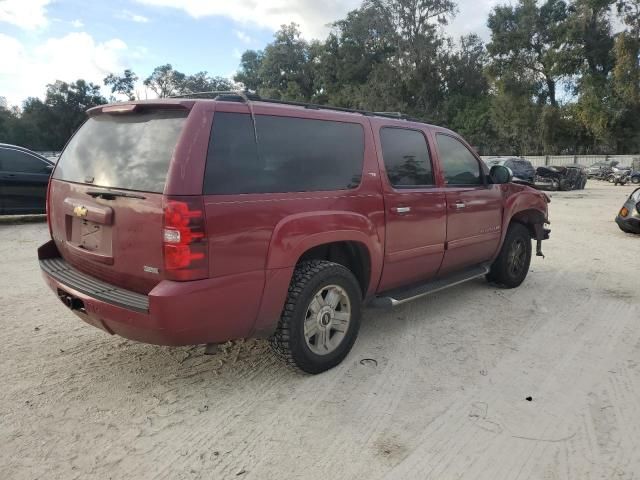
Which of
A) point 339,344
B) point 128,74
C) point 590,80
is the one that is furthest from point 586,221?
point 128,74

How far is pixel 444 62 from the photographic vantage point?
46406mm

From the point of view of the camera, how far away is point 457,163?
4.90 meters

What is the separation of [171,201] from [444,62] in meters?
48.6

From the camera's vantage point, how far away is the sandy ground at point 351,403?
2.53 meters

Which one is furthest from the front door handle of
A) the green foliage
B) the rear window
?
the green foliage

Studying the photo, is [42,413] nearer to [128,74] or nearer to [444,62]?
[444,62]

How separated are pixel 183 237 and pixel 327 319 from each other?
133 cm

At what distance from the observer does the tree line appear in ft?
127

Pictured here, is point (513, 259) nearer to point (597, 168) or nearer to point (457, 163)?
point (457, 163)

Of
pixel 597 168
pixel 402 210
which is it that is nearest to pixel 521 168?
pixel 597 168

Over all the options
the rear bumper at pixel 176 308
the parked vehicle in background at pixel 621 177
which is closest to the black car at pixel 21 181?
the rear bumper at pixel 176 308

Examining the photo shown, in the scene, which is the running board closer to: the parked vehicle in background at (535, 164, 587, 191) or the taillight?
the taillight

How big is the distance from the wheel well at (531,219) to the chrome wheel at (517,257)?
0.27m

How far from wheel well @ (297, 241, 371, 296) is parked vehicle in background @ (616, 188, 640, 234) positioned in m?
7.93
